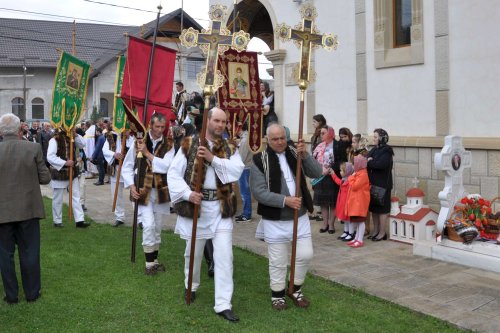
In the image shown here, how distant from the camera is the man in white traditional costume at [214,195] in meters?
4.89

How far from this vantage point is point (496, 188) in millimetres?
7965

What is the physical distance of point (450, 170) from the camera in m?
7.21

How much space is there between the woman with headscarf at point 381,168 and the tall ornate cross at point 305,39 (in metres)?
2.52

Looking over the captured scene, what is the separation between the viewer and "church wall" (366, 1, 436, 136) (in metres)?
8.94

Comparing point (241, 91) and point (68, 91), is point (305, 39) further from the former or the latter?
point (68, 91)

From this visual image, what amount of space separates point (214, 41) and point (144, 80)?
217cm

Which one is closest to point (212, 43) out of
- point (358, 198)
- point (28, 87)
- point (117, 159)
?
point (358, 198)

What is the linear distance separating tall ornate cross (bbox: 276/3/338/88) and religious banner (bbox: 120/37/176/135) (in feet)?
6.57

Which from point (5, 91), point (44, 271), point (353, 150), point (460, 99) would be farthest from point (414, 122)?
point (5, 91)

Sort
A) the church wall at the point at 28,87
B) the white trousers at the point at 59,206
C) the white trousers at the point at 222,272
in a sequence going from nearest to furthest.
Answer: the white trousers at the point at 222,272 < the white trousers at the point at 59,206 < the church wall at the point at 28,87

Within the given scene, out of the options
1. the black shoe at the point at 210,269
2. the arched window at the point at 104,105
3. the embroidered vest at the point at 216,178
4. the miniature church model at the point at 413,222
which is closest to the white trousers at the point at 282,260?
the embroidered vest at the point at 216,178

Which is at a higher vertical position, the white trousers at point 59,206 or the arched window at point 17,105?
the arched window at point 17,105

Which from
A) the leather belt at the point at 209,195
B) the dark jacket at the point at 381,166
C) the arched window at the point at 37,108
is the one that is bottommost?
the leather belt at the point at 209,195

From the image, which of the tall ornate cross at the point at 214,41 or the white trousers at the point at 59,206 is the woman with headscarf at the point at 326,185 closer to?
the tall ornate cross at the point at 214,41
